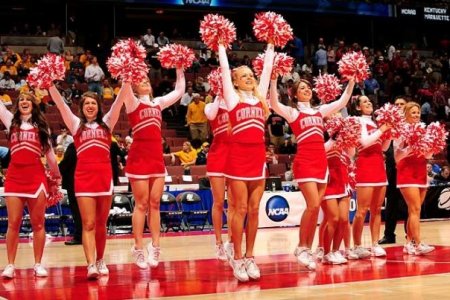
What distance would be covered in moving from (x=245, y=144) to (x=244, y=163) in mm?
166

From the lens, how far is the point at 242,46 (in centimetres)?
2464

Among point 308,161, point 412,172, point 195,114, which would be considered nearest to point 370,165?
point 412,172

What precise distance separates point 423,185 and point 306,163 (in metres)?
1.90

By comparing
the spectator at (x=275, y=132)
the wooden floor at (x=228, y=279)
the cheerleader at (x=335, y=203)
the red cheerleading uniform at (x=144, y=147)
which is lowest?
the wooden floor at (x=228, y=279)

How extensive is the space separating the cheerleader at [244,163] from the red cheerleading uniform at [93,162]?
1110 mm

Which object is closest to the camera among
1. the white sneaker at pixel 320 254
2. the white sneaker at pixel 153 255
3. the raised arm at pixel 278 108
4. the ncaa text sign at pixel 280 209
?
the raised arm at pixel 278 108

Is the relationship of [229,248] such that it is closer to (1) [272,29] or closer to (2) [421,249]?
(2) [421,249]

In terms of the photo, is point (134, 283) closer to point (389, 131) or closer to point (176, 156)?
point (389, 131)

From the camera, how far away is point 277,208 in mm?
14477

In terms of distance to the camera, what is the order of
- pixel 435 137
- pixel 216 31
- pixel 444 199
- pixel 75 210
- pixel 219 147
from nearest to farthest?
pixel 216 31 < pixel 219 147 < pixel 435 137 < pixel 75 210 < pixel 444 199

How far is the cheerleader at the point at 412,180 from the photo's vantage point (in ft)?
29.4

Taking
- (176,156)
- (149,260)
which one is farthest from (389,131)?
(176,156)

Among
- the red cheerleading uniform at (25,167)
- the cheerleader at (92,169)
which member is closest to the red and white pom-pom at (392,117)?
the cheerleader at (92,169)

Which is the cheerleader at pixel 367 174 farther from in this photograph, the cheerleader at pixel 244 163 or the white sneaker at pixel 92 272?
the white sneaker at pixel 92 272
